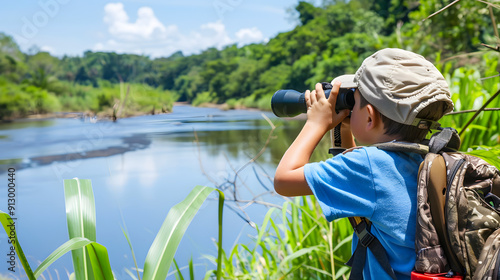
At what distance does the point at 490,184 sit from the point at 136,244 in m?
1.89

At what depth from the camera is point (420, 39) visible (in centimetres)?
434

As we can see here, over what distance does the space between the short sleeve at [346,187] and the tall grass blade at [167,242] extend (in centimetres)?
19

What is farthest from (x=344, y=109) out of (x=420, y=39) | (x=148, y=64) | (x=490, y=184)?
(x=420, y=39)

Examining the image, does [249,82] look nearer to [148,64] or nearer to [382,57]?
[148,64]

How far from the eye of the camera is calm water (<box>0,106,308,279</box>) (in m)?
1.66

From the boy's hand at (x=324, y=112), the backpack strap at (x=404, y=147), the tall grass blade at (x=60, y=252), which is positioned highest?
the boy's hand at (x=324, y=112)

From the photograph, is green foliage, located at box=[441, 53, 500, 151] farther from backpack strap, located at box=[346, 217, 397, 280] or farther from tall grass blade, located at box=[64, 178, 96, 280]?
tall grass blade, located at box=[64, 178, 96, 280]

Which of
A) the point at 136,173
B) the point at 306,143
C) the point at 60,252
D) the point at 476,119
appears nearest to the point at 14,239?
the point at 60,252

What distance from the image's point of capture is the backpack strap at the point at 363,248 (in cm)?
51

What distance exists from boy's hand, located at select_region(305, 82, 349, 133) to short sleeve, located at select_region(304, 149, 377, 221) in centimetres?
8

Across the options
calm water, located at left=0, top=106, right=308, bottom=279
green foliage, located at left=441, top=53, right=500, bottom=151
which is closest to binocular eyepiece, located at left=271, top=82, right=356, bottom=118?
calm water, located at left=0, top=106, right=308, bottom=279

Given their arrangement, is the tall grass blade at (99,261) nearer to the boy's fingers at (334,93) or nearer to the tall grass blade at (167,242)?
the tall grass blade at (167,242)

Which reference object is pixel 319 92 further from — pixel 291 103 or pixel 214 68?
pixel 214 68

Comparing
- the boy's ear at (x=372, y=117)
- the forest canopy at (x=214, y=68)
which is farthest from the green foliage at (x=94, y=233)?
the forest canopy at (x=214, y=68)
